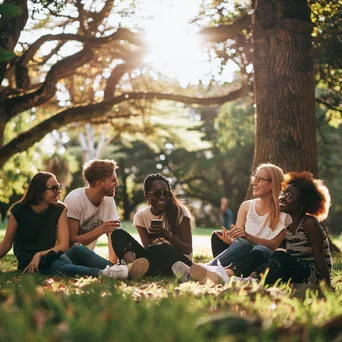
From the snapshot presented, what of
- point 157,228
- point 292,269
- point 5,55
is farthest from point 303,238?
point 5,55

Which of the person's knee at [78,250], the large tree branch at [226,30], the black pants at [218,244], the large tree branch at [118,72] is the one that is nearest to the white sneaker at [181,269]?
the black pants at [218,244]

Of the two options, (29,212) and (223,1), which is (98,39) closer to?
(223,1)

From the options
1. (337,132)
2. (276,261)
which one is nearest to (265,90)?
(276,261)

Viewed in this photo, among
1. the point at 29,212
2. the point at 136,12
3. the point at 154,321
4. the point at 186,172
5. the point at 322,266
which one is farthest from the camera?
the point at 186,172

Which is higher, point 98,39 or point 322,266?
point 98,39

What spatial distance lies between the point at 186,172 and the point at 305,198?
140 feet

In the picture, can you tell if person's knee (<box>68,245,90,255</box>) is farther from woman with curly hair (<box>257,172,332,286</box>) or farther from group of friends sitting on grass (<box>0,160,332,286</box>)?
woman with curly hair (<box>257,172,332,286</box>)

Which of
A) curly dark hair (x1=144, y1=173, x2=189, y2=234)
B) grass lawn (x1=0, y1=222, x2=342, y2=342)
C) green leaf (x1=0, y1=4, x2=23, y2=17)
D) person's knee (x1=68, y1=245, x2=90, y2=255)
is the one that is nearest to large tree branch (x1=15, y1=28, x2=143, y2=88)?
curly dark hair (x1=144, y1=173, x2=189, y2=234)

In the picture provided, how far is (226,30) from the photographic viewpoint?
14516mm

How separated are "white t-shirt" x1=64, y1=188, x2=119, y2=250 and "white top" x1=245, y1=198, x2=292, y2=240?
164cm

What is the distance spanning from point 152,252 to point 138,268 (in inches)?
19.4

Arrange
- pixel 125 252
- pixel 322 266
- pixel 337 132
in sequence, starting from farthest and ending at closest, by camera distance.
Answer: pixel 337 132, pixel 125 252, pixel 322 266

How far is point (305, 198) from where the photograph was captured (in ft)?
22.5

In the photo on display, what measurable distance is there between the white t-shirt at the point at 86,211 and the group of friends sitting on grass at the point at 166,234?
0.01 meters
